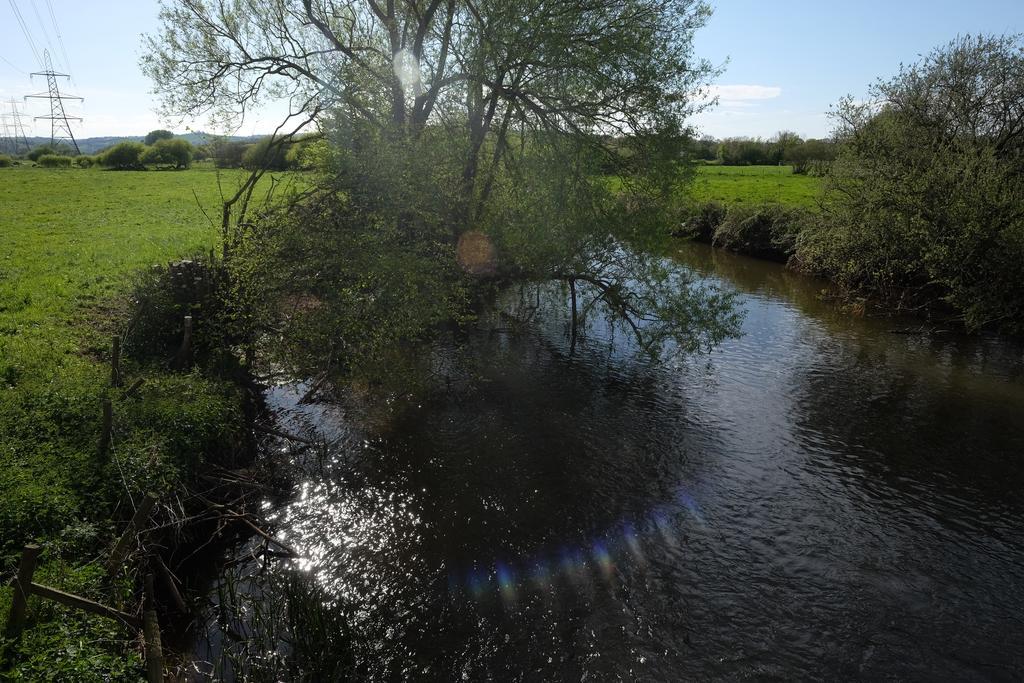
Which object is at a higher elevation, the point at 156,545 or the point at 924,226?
the point at 924,226

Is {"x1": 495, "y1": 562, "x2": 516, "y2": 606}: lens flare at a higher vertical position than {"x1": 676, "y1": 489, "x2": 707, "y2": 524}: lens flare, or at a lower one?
lower

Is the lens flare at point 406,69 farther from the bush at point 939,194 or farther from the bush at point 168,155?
the bush at point 168,155

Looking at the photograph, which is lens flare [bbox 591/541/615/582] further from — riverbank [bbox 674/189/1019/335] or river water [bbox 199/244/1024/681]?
riverbank [bbox 674/189/1019/335]

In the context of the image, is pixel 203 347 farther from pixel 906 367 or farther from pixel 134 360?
pixel 906 367

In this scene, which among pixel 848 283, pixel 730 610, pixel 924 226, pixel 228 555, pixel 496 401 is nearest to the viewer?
pixel 730 610

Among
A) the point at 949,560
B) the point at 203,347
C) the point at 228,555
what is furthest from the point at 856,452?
the point at 203,347

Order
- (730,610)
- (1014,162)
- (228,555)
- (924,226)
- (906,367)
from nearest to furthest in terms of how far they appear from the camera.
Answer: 1. (730,610)
2. (228,555)
3. (906,367)
4. (924,226)
5. (1014,162)

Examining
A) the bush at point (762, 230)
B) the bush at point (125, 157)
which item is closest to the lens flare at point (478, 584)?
the bush at point (762, 230)

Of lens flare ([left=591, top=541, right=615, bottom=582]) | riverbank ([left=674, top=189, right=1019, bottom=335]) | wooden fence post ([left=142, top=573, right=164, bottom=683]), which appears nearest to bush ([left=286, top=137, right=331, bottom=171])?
riverbank ([left=674, top=189, right=1019, bottom=335])

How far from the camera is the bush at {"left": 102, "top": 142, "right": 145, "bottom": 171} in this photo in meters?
75.1

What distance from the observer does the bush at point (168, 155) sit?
75375mm

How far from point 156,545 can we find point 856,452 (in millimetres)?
15698

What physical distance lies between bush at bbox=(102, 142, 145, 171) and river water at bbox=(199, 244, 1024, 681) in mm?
72858

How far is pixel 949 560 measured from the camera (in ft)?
37.7
